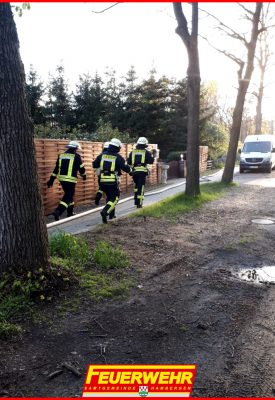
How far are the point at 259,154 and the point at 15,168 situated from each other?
72.1 feet

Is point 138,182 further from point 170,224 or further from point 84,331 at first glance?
point 84,331

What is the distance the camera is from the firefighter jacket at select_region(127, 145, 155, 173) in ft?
36.1

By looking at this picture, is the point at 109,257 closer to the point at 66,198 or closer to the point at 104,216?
the point at 104,216

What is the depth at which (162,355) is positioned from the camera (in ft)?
12.0

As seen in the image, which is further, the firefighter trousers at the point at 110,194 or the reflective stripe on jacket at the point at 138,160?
the reflective stripe on jacket at the point at 138,160

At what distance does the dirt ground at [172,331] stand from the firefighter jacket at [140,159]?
13.9 feet

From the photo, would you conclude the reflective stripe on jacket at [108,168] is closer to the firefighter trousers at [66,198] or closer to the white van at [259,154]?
the firefighter trousers at [66,198]

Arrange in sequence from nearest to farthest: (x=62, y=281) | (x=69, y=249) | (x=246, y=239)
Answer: (x=62, y=281) < (x=69, y=249) < (x=246, y=239)

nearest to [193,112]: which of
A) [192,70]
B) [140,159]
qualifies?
[192,70]

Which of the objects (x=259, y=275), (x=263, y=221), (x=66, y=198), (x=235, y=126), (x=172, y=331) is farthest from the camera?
(x=235, y=126)

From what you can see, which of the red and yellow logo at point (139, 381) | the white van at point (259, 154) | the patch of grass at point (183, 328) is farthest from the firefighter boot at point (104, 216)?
the white van at point (259, 154)

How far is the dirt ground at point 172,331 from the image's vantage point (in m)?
3.29

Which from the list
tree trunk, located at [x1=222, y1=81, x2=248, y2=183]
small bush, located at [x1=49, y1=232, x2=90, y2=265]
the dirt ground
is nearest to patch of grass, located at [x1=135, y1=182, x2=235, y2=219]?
the dirt ground

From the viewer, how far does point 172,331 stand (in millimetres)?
4133
